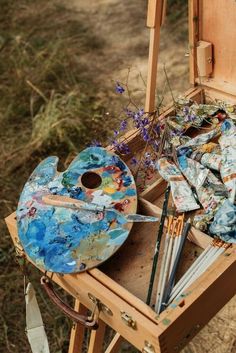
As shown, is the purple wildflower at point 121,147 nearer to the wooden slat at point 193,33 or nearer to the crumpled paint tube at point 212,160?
the crumpled paint tube at point 212,160

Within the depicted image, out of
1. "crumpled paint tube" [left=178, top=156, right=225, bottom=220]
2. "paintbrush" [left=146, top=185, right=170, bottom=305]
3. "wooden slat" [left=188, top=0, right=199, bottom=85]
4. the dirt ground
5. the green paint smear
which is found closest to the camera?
the green paint smear

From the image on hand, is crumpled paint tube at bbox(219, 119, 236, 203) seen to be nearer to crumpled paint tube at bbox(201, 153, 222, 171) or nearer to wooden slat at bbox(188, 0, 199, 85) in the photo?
crumpled paint tube at bbox(201, 153, 222, 171)

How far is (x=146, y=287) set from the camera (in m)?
1.28

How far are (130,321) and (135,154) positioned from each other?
1.77 feet

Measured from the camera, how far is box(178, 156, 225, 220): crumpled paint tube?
1.36 meters

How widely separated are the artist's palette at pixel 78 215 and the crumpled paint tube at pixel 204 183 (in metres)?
0.15

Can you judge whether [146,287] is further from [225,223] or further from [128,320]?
[225,223]

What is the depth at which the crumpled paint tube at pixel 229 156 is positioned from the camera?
1.36 metres

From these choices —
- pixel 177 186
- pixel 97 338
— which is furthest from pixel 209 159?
pixel 97 338

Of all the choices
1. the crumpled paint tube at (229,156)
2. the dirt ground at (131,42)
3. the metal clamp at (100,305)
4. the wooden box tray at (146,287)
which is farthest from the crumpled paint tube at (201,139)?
the dirt ground at (131,42)

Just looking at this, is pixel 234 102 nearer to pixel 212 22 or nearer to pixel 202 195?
pixel 212 22

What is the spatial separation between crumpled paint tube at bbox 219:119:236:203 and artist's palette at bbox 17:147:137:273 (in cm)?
22

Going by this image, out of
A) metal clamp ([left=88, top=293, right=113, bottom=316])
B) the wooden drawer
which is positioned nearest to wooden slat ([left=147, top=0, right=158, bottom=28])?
the wooden drawer

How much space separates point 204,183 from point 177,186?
7 cm
